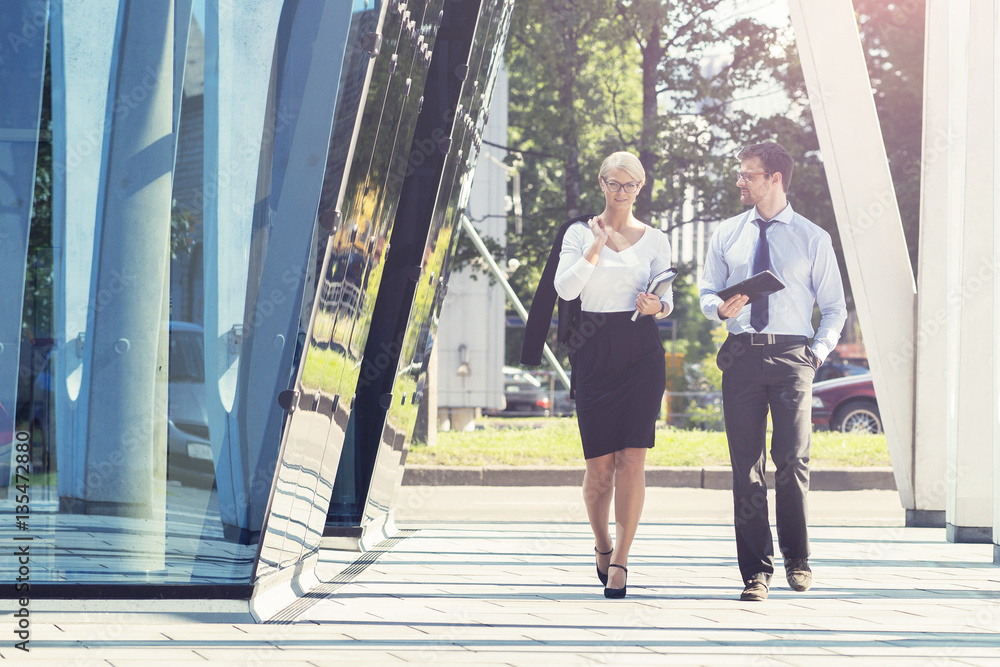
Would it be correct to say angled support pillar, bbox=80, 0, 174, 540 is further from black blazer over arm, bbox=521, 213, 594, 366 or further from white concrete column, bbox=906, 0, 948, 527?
white concrete column, bbox=906, 0, 948, 527

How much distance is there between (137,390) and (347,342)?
904 millimetres

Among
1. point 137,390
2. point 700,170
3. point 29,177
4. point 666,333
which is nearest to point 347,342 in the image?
point 137,390

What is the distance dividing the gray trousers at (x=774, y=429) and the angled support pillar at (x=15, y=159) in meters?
2.73

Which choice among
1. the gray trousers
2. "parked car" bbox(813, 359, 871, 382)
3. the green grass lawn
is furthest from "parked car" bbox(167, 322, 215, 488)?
"parked car" bbox(813, 359, 871, 382)

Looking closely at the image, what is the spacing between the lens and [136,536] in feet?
12.3

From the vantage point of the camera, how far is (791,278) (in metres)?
4.75

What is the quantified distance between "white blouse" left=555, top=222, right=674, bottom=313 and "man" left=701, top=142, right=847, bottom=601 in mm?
301

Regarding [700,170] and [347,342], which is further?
[700,170]

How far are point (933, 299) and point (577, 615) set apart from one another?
13.8 feet

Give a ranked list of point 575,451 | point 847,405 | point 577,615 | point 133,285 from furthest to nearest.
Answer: point 847,405
point 575,451
point 577,615
point 133,285

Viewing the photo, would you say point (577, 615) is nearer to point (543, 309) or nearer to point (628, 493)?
point (628, 493)

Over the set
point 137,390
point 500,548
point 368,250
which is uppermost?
point 368,250

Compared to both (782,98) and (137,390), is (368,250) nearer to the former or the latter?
(137,390)

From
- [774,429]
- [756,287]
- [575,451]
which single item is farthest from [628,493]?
[575,451]
